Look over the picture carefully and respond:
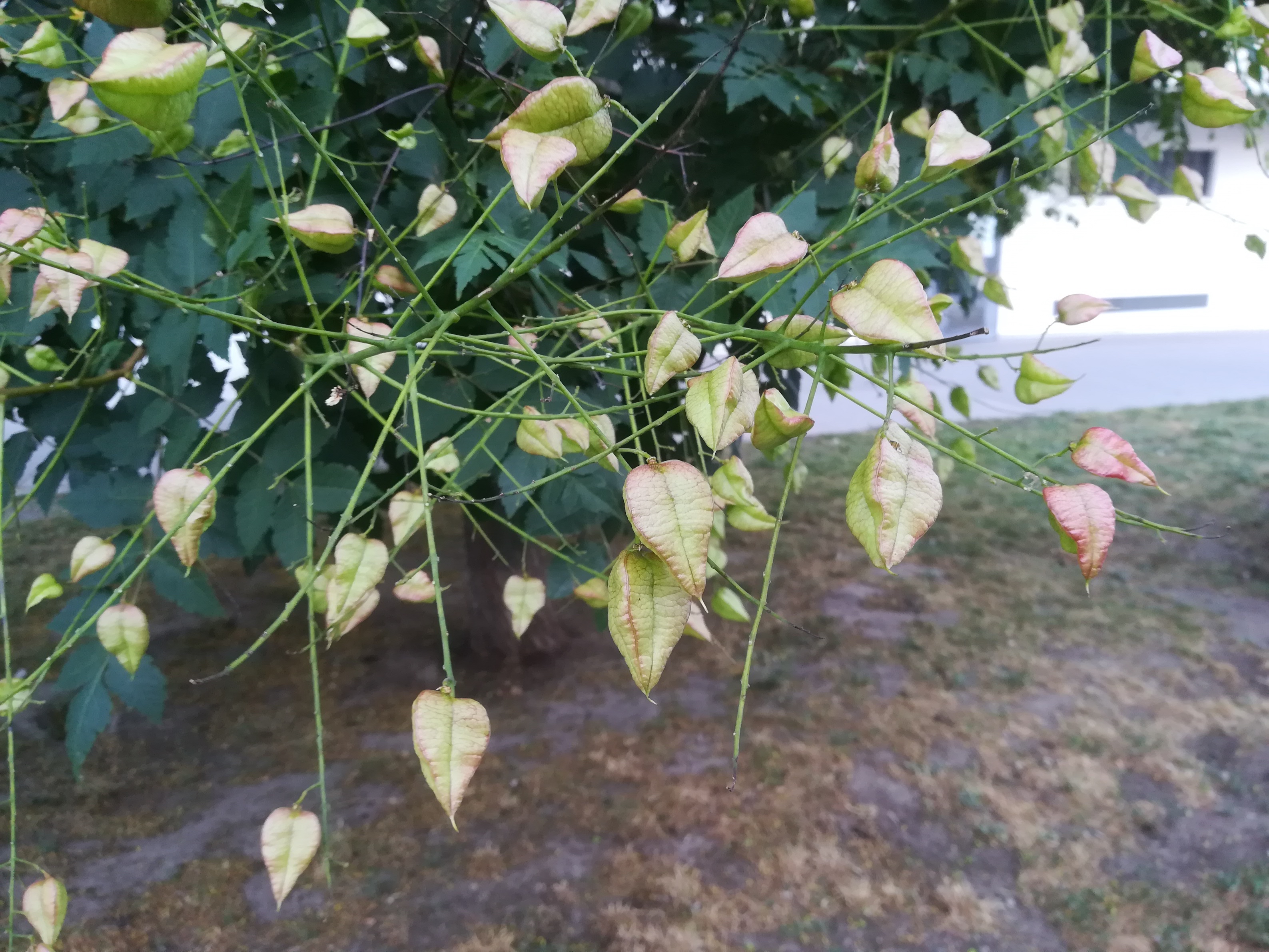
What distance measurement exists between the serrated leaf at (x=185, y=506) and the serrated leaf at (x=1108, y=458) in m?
0.57

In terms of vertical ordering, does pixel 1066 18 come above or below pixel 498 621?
above

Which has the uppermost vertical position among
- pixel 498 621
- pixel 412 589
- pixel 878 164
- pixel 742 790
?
pixel 878 164

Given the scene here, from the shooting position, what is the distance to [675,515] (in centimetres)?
39

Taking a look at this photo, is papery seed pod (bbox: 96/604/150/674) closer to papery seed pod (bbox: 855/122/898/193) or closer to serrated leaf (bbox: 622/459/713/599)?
serrated leaf (bbox: 622/459/713/599)

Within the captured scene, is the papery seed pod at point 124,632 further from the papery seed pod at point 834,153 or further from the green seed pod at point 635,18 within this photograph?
the papery seed pod at point 834,153

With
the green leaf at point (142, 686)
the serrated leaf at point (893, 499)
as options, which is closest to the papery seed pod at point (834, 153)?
the serrated leaf at point (893, 499)

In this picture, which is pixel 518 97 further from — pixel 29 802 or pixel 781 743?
pixel 29 802

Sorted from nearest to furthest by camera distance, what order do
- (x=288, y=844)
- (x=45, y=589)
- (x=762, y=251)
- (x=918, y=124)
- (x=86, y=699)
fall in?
(x=762, y=251)
(x=288, y=844)
(x=45, y=589)
(x=918, y=124)
(x=86, y=699)

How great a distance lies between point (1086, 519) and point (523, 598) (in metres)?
0.61

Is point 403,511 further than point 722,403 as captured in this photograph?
Yes

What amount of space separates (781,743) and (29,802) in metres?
1.69

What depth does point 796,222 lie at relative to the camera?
1.13 metres

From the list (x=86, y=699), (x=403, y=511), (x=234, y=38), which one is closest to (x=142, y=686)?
(x=86, y=699)

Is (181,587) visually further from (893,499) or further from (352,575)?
(893,499)
